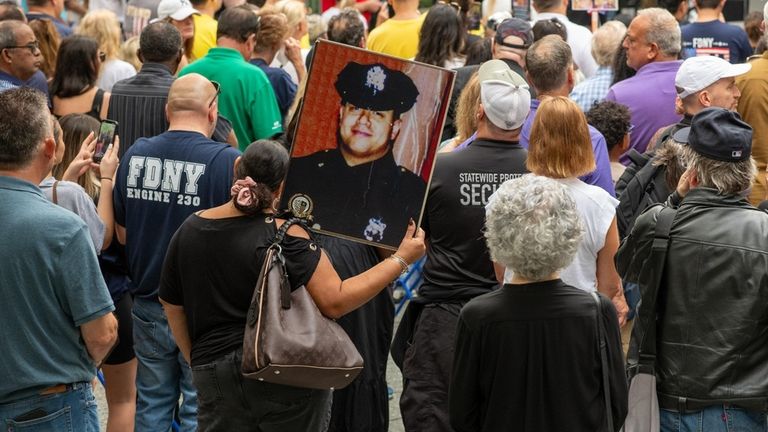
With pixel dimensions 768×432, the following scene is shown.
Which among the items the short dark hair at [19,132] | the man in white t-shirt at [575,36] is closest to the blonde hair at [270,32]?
the man in white t-shirt at [575,36]

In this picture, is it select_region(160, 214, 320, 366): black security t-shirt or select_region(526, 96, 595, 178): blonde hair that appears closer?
select_region(160, 214, 320, 366): black security t-shirt

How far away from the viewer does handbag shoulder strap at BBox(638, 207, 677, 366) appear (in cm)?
408

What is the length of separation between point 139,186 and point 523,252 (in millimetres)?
2563

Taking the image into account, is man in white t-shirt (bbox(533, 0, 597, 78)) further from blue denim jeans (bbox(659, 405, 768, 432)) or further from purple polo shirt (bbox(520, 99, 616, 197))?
blue denim jeans (bbox(659, 405, 768, 432))

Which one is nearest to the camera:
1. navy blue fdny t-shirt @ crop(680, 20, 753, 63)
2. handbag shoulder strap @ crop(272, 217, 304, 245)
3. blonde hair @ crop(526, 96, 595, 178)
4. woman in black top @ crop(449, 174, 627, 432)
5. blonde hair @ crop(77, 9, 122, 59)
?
woman in black top @ crop(449, 174, 627, 432)

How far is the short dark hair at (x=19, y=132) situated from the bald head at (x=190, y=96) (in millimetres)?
1495

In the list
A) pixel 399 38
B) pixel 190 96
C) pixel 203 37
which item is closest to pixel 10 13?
pixel 203 37

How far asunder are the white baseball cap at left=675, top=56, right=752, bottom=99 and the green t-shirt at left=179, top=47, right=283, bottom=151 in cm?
285

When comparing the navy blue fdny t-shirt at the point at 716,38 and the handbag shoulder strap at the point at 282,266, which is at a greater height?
the navy blue fdny t-shirt at the point at 716,38

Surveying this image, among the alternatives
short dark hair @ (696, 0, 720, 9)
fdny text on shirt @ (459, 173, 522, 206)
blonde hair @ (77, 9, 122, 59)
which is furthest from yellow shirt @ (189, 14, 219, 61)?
fdny text on shirt @ (459, 173, 522, 206)

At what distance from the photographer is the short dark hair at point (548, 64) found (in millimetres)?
6113

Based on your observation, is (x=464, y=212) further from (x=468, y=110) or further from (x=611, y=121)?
(x=611, y=121)

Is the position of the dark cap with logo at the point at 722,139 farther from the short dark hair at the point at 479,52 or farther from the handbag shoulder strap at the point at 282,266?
the short dark hair at the point at 479,52

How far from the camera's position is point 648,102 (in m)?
6.90
